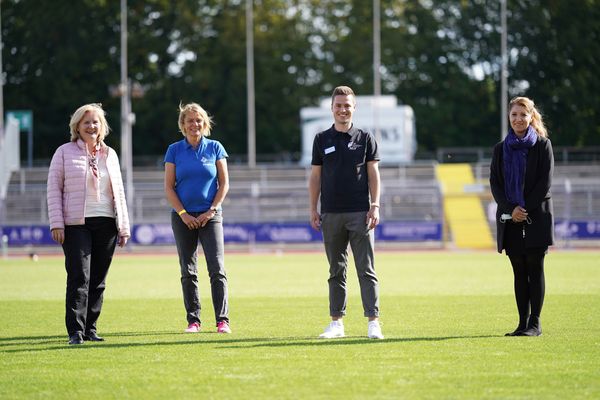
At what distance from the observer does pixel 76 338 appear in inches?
363

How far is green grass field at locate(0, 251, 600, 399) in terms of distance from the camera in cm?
684

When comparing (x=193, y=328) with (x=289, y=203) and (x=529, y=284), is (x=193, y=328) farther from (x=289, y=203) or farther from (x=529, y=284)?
(x=289, y=203)

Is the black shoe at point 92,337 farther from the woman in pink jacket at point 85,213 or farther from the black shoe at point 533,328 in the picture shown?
the black shoe at point 533,328

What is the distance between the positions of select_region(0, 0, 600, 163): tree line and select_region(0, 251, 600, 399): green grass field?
39.0 meters

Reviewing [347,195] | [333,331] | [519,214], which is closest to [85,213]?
[347,195]

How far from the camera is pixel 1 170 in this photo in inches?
1718

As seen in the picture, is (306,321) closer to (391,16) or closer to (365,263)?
(365,263)

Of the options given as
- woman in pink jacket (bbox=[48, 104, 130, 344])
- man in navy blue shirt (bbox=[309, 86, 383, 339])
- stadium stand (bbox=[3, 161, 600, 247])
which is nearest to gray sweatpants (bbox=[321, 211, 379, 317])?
man in navy blue shirt (bbox=[309, 86, 383, 339])

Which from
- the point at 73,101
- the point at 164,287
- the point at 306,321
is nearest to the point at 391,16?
the point at 73,101

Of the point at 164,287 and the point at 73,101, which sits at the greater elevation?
the point at 73,101

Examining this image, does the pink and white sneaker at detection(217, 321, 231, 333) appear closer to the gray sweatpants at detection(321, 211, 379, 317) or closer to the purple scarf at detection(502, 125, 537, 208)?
the gray sweatpants at detection(321, 211, 379, 317)

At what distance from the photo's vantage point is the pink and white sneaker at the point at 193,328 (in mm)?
10148

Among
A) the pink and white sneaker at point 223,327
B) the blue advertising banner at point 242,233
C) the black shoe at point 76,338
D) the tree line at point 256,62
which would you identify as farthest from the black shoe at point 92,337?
the tree line at point 256,62

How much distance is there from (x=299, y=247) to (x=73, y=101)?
24.2 metres
